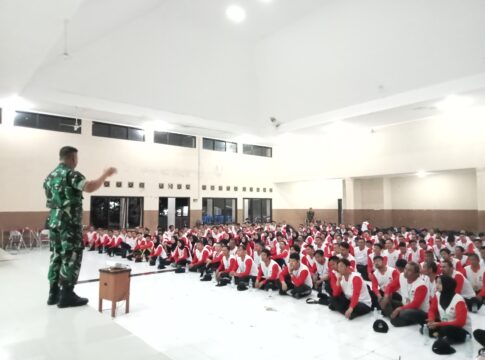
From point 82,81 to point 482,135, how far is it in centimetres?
1477

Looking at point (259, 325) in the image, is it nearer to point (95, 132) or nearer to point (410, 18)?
point (410, 18)

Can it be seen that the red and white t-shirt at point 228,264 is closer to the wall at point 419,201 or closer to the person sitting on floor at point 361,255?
the person sitting on floor at point 361,255

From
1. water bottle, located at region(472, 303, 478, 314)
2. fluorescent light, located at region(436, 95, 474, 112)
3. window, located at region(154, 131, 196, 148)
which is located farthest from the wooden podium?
window, located at region(154, 131, 196, 148)

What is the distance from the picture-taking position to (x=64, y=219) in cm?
268

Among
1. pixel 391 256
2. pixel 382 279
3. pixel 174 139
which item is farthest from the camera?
pixel 174 139

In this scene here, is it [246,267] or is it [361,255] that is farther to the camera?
[361,255]

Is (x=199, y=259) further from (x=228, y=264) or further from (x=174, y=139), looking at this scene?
(x=174, y=139)

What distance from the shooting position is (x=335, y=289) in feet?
18.1

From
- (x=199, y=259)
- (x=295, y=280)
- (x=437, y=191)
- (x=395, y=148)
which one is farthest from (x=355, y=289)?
(x=437, y=191)

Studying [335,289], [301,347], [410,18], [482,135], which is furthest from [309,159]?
[301,347]

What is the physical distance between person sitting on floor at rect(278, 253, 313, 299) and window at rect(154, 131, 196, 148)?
12021mm

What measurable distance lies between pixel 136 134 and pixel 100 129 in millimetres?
1706

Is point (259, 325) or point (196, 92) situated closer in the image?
point (259, 325)

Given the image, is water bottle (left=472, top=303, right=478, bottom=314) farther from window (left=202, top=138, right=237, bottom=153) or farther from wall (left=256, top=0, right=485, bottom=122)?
window (left=202, top=138, right=237, bottom=153)
